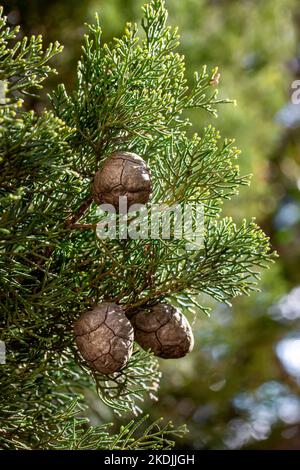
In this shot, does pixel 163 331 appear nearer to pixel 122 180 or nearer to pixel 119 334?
pixel 119 334

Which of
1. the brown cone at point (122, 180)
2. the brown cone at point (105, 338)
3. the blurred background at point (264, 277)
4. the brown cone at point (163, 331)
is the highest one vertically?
the blurred background at point (264, 277)

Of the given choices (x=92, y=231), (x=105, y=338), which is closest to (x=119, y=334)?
(x=105, y=338)

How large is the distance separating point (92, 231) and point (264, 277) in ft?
5.38

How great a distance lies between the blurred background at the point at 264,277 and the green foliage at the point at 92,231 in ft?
3.22

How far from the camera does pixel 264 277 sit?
8.21 ft

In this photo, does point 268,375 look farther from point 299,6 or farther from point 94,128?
point 94,128

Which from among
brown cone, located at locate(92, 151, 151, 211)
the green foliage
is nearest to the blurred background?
the green foliage

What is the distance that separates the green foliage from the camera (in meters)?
0.87

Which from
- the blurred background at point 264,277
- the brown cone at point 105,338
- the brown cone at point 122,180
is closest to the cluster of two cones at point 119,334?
the brown cone at point 105,338

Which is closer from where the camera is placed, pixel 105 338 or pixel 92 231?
pixel 105 338

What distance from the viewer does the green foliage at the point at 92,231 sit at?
870 mm

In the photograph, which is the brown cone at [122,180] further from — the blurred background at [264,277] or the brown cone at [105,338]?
the blurred background at [264,277]

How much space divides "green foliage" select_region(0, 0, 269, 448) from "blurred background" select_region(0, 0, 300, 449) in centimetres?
98
